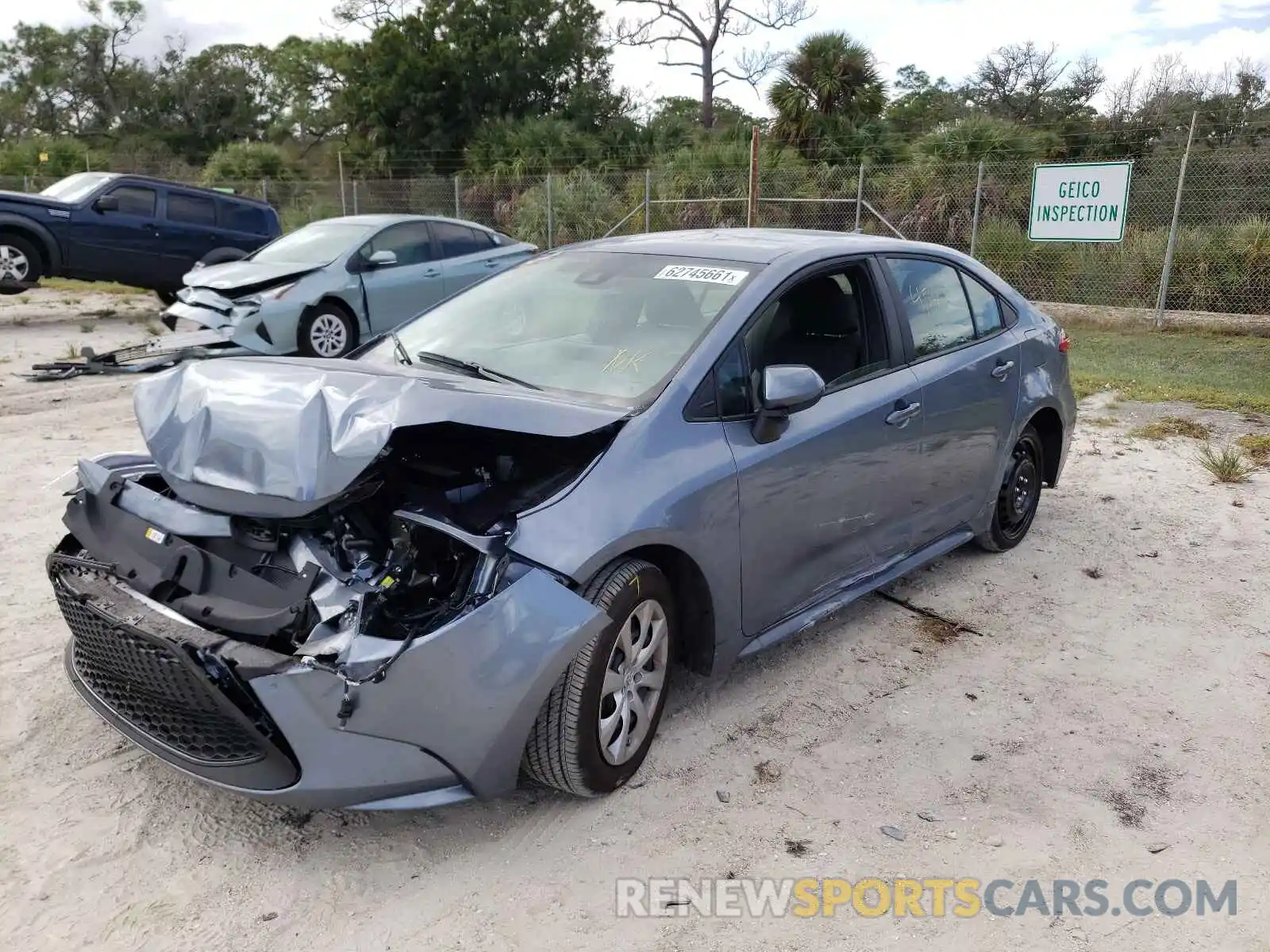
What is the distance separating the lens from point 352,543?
9.36 feet

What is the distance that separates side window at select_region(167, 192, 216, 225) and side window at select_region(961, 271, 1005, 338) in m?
11.9

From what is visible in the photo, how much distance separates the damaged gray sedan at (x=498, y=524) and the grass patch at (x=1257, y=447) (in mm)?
4077

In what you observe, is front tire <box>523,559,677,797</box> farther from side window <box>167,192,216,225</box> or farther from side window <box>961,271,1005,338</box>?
side window <box>167,192,216,225</box>

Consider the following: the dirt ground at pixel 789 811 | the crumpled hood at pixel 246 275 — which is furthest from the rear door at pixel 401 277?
the dirt ground at pixel 789 811

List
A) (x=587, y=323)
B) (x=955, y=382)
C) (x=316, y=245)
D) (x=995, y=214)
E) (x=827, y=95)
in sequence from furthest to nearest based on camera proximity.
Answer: (x=827, y=95)
(x=995, y=214)
(x=316, y=245)
(x=955, y=382)
(x=587, y=323)

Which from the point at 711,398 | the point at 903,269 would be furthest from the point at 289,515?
the point at 903,269

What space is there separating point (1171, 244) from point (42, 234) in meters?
13.9

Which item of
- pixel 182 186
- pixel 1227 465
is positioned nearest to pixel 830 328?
pixel 1227 465

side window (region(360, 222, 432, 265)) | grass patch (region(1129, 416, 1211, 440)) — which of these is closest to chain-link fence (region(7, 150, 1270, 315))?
side window (region(360, 222, 432, 265))

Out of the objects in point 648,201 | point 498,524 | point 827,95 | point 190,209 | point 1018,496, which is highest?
point 827,95

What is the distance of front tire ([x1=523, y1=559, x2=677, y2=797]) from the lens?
2832 millimetres

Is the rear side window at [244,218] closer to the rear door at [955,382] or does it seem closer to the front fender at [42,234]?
the front fender at [42,234]

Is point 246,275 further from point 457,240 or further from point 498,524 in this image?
point 498,524

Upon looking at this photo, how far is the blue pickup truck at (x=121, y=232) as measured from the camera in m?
12.6
